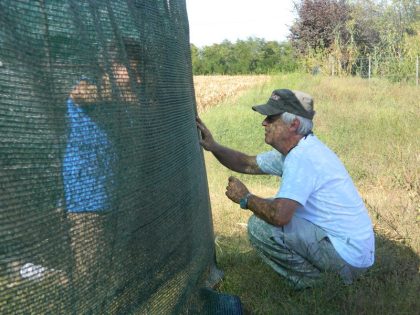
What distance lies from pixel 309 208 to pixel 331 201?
0.47ft

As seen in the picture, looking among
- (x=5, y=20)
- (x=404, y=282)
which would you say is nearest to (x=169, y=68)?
(x=5, y=20)

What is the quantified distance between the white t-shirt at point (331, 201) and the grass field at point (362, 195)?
8.1 inches

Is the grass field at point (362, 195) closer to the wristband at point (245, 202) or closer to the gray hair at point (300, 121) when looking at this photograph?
the wristband at point (245, 202)

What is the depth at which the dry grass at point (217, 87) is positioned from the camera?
2819cm

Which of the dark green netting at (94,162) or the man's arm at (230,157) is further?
the man's arm at (230,157)

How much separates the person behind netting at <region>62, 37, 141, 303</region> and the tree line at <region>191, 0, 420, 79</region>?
1654 centimetres

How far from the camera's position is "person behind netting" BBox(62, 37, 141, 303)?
2055 mm

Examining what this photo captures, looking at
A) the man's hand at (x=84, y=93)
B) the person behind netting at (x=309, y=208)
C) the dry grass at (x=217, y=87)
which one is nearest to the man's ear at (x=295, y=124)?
the person behind netting at (x=309, y=208)

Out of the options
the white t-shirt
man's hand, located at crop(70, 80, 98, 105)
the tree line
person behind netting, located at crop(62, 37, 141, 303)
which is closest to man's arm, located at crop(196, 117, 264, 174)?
the white t-shirt

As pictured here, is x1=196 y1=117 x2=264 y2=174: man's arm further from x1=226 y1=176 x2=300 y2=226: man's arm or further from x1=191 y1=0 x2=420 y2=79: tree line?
x1=191 y1=0 x2=420 y2=79: tree line

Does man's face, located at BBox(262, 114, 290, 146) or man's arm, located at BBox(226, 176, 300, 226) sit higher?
man's face, located at BBox(262, 114, 290, 146)

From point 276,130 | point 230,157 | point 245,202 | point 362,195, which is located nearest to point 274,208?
point 245,202

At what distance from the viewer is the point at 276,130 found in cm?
359

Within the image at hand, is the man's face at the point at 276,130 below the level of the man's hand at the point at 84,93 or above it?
below
